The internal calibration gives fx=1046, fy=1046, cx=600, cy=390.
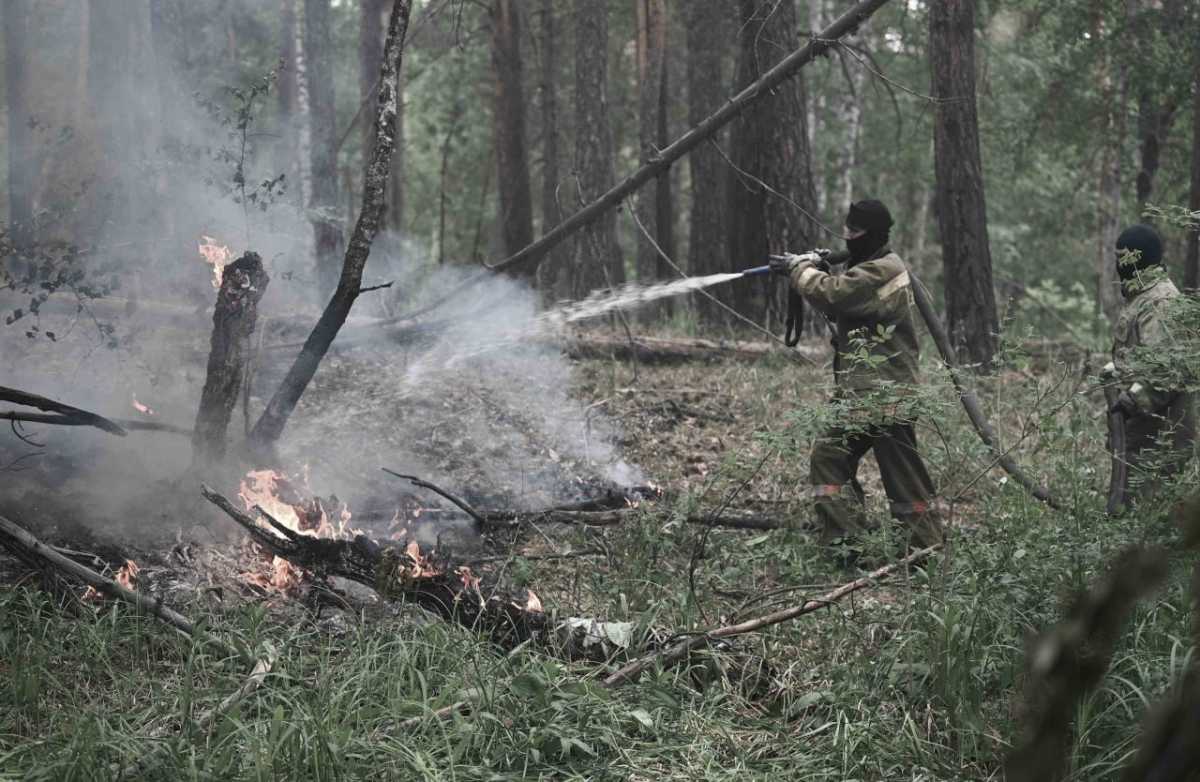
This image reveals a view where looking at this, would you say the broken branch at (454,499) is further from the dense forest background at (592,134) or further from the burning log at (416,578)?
the dense forest background at (592,134)

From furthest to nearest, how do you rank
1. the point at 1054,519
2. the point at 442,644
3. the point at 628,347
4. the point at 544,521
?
the point at 628,347 → the point at 544,521 → the point at 1054,519 → the point at 442,644

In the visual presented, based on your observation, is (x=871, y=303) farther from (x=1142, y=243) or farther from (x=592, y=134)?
(x=592, y=134)

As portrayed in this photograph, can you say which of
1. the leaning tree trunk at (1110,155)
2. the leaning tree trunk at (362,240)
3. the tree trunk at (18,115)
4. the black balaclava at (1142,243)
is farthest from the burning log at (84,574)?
the leaning tree trunk at (1110,155)

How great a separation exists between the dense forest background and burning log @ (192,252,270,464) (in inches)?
43.2

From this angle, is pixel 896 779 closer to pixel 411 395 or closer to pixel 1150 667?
pixel 1150 667

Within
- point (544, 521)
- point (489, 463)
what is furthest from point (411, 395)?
point (544, 521)

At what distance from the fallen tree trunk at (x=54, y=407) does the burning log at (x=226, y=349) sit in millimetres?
452

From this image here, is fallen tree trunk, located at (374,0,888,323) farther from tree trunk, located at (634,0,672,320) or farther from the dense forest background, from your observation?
tree trunk, located at (634,0,672,320)

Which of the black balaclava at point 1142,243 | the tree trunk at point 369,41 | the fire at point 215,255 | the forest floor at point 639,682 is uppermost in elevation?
the tree trunk at point 369,41

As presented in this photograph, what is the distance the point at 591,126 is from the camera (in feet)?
44.3

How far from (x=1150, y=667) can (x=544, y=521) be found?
3.62 meters

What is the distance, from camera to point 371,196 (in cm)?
601

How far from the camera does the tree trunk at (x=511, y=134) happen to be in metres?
14.3

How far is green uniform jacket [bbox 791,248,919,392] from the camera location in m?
6.25
